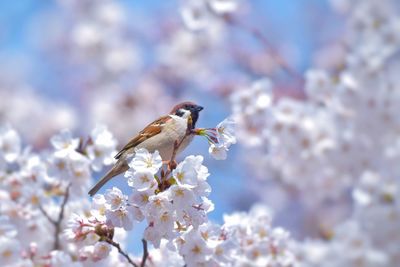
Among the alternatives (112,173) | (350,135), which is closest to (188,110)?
(112,173)

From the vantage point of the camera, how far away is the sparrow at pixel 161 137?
9.04 feet

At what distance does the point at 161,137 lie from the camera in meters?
2.80

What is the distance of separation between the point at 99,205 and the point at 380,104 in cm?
395

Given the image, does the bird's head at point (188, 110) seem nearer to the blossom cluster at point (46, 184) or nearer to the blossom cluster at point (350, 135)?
the blossom cluster at point (46, 184)

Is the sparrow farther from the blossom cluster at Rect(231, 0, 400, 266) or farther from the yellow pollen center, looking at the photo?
the blossom cluster at Rect(231, 0, 400, 266)

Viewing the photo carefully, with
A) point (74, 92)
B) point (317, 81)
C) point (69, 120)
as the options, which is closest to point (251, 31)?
point (317, 81)

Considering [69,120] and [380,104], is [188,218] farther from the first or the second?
[69,120]

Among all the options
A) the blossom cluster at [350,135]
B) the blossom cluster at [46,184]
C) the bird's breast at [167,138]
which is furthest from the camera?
the blossom cluster at [350,135]

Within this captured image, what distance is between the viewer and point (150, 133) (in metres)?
2.85

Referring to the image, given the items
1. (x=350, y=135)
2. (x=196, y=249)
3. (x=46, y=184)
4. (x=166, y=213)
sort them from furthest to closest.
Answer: (x=350, y=135) < (x=46, y=184) < (x=196, y=249) < (x=166, y=213)

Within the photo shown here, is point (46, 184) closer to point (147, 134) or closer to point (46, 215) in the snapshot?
point (46, 215)

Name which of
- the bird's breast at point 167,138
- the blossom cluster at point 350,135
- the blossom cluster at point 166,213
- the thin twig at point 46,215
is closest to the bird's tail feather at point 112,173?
the bird's breast at point 167,138

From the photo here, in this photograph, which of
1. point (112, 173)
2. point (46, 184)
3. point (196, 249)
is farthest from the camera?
point (46, 184)

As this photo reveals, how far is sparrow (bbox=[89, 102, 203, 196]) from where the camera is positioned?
9.04 feet
